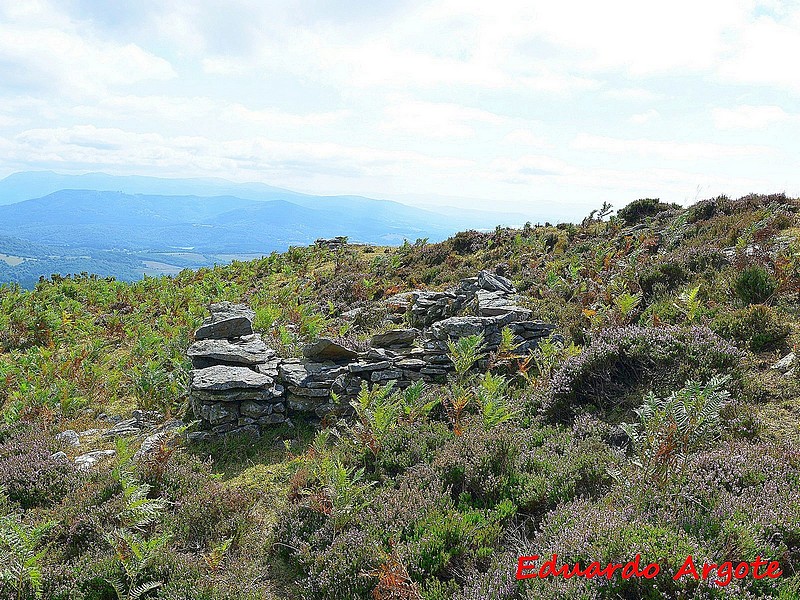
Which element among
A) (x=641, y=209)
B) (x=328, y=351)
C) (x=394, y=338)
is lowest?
(x=328, y=351)

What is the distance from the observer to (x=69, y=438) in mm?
8602

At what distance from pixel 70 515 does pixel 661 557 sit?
21.5 ft

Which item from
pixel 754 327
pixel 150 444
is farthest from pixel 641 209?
pixel 150 444

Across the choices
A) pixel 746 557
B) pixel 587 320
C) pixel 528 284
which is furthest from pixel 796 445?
pixel 528 284

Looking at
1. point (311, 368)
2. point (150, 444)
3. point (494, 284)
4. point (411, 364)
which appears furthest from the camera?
point (494, 284)

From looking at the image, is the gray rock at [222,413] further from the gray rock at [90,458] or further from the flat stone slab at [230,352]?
the gray rock at [90,458]

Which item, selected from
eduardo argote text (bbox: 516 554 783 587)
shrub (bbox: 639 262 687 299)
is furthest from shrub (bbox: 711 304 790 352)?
eduardo argote text (bbox: 516 554 783 587)

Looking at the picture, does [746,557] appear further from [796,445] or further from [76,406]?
[76,406]

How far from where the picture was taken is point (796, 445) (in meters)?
5.04

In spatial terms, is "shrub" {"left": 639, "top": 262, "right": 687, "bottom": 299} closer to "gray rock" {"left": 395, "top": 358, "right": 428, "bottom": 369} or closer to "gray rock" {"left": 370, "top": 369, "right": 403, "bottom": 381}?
"gray rock" {"left": 395, "top": 358, "right": 428, "bottom": 369}

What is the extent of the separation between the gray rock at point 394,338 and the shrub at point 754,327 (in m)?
5.64

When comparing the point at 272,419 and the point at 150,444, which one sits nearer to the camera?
the point at 150,444

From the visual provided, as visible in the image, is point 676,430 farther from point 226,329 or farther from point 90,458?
point 226,329

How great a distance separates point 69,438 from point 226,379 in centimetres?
298
